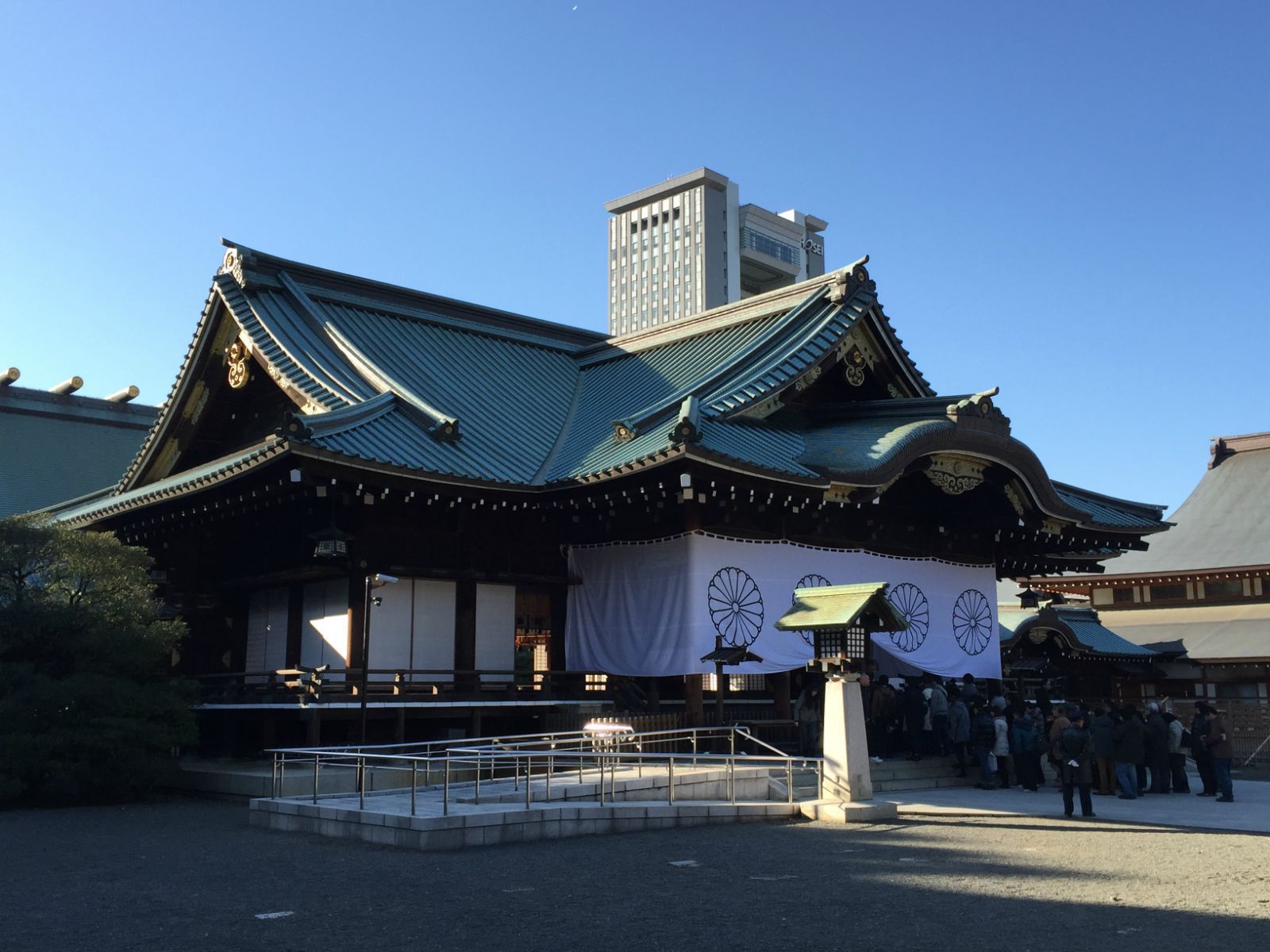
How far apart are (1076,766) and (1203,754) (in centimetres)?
521

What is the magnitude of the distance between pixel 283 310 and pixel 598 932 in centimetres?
1771

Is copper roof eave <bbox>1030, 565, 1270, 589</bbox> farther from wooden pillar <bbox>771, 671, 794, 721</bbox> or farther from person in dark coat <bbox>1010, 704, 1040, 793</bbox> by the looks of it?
person in dark coat <bbox>1010, 704, 1040, 793</bbox>

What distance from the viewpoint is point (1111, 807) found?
645 inches

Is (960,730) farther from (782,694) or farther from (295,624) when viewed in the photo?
(295,624)

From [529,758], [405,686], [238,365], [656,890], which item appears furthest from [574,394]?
[656,890]

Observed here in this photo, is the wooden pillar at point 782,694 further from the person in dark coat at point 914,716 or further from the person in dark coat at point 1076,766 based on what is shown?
the person in dark coat at point 1076,766

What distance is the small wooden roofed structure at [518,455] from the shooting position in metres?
18.9

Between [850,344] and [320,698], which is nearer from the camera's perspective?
[320,698]

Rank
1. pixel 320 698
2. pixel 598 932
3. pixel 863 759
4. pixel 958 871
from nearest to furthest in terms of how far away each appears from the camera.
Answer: pixel 598 932 → pixel 958 871 → pixel 863 759 → pixel 320 698

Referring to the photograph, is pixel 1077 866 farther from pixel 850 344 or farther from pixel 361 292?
pixel 361 292

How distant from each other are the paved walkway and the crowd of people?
0.34 metres

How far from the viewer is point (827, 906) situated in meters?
8.98

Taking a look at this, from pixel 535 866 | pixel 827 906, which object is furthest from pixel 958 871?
pixel 535 866

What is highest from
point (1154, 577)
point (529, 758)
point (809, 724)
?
point (1154, 577)
